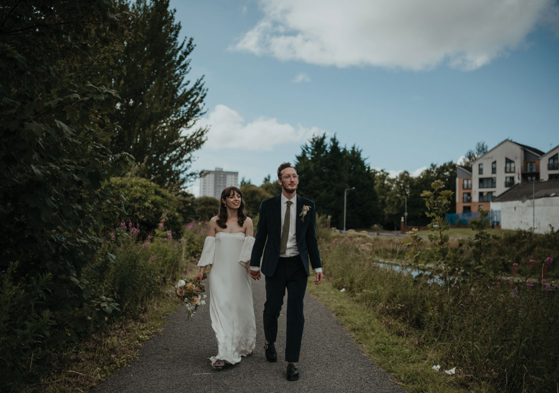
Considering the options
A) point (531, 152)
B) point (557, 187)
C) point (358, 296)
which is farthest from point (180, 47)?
point (531, 152)

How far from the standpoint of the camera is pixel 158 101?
18.9 meters

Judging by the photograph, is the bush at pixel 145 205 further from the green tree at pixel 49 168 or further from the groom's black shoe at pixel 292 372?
the groom's black shoe at pixel 292 372

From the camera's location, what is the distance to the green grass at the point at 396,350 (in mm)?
3892

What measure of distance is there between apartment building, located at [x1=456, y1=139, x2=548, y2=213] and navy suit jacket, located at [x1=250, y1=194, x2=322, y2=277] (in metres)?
67.3

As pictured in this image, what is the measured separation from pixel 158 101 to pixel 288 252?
16627mm

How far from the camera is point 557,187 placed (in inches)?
1677

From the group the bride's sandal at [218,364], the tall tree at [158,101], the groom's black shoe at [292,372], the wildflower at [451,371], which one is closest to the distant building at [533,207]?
the tall tree at [158,101]

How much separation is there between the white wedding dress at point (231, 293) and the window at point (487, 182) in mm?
72889

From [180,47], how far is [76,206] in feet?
67.2

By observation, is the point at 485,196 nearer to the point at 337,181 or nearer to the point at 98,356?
the point at 337,181

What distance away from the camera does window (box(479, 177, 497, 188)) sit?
Answer: 2657 inches

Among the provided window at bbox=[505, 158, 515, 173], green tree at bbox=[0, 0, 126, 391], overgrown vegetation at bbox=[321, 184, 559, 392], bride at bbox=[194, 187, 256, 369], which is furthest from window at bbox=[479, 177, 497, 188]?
green tree at bbox=[0, 0, 126, 391]

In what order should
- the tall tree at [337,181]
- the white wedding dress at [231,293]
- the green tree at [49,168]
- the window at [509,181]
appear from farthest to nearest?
the window at [509,181], the tall tree at [337,181], the white wedding dress at [231,293], the green tree at [49,168]

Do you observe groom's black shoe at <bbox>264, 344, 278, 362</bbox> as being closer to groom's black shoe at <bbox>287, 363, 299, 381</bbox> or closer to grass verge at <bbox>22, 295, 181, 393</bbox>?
groom's black shoe at <bbox>287, 363, 299, 381</bbox>
